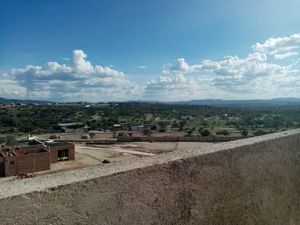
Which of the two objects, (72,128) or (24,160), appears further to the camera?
(72,128)

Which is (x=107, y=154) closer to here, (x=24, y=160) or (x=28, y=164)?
(x=28, y=164)

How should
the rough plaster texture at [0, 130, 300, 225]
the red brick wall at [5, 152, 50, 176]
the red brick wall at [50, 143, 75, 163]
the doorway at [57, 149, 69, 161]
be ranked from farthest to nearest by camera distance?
the doorway at [57, 149, 69, 161], the red brick wall at [50, 143, 75, 163], the red brick wall at [5, 152, 50, 176], the rough plaster texture at [0, 130, 300, 225]

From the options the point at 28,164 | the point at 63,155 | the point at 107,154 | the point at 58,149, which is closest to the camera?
the point at 28,164

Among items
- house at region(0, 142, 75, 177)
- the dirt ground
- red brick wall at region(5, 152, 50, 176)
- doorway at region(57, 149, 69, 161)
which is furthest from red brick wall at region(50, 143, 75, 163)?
red brick wall at region(5, 152, 50, 176)

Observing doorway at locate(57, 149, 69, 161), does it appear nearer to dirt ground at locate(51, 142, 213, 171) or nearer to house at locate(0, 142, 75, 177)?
dirt ground at locate(51, 142, 213, 171)

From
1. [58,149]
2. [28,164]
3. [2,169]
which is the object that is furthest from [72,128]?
[2,169]

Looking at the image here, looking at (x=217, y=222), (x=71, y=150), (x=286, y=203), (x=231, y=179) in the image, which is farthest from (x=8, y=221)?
(x=71, y=150)

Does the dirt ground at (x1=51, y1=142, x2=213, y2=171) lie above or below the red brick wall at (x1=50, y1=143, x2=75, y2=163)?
below

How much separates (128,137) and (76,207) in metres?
51.2

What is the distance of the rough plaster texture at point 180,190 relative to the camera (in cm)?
242

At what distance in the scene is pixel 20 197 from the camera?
2271 millimetres

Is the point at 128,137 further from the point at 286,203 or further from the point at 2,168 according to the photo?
the point at 286,203

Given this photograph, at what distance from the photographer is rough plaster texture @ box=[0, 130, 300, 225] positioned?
95.3 inches

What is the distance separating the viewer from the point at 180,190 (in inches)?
121
